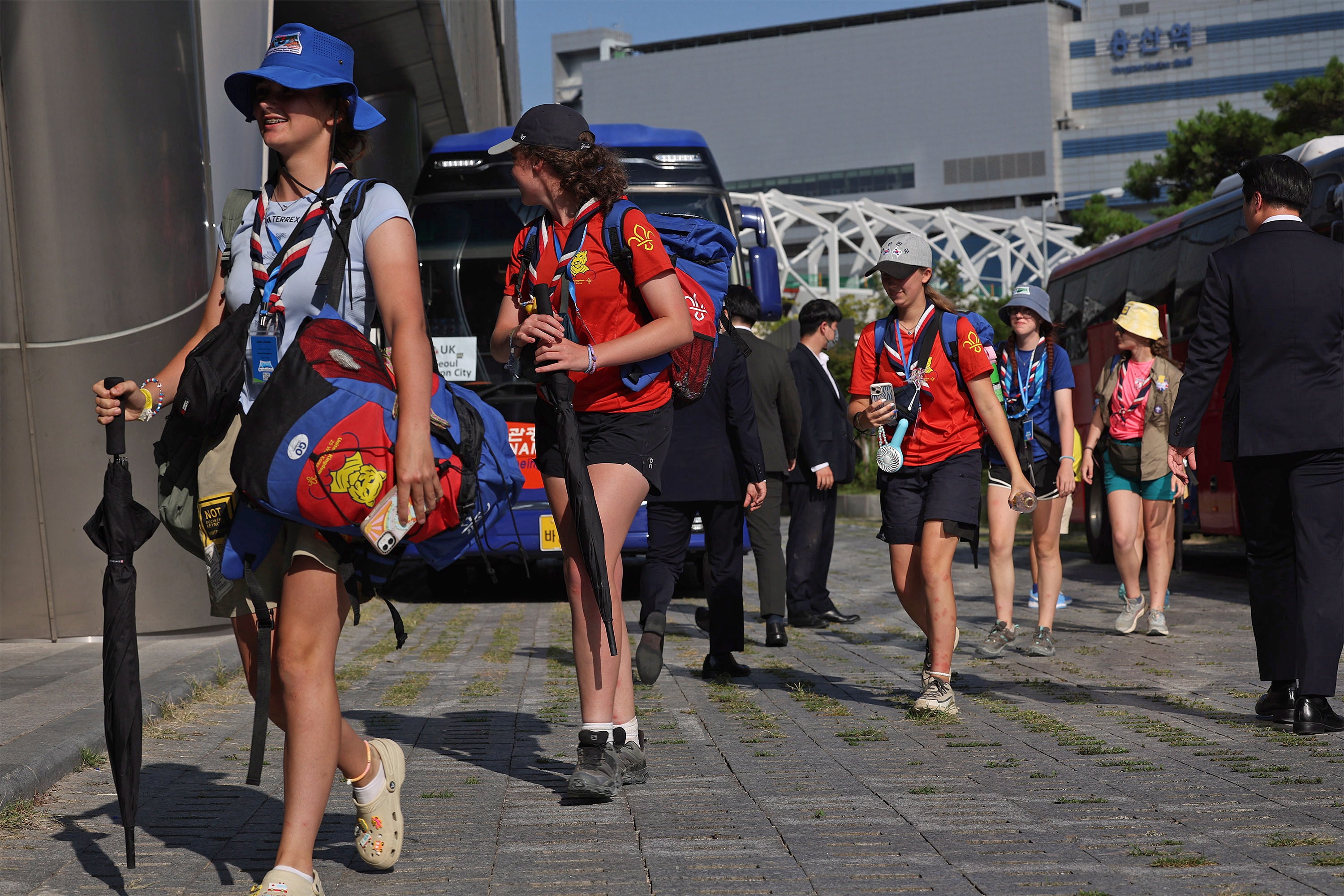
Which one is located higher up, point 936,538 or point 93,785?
point 936,538

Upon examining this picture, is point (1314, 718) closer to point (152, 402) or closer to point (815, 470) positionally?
point (152, 402)

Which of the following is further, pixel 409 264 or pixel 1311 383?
pixel 1311 383

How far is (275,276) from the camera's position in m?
3.34

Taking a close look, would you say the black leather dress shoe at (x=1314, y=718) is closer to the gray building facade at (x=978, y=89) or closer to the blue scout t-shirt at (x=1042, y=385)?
the blue scout t-shirt at (x=1042, y=385)

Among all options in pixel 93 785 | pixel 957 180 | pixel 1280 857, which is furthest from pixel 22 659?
pixel 957 180

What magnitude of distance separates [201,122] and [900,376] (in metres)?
4.87

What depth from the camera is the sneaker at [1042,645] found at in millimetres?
7930

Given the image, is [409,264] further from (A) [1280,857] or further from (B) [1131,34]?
(B) [1131,34]

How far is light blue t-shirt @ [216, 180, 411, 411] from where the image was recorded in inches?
130

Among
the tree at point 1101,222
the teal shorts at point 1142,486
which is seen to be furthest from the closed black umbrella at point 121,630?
the tree at point 1101,222

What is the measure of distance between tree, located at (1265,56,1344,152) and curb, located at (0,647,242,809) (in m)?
27.8

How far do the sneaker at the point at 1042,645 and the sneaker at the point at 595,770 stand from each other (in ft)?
13.6

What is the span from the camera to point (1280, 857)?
3.51 metres

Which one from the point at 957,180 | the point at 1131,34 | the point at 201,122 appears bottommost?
the point at 201,122
